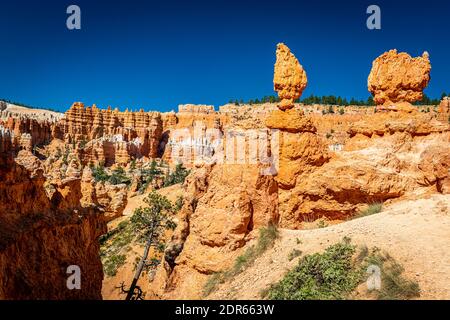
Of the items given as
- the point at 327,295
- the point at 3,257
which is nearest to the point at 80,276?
the point at 3,257

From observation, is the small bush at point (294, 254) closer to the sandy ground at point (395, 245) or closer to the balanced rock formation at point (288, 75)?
the sandy ground at point (395, 245)

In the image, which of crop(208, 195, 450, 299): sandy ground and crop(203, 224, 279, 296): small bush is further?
crop(203, 224, 279, 296): small bush

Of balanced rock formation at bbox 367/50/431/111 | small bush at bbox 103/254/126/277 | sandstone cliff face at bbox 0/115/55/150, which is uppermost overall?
sandstone cliff face at bbox 0/115/55/150

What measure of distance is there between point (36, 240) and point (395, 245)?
936 cm

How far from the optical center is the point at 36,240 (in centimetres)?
1090

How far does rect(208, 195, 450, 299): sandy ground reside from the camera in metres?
7.62

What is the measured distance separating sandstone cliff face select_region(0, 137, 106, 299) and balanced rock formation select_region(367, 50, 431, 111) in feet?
42.6

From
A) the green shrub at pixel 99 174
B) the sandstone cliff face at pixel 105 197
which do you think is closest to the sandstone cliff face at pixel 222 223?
the sandstone cliff face at pixel 105 197

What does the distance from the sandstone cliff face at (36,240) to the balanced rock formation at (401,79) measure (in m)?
13.0

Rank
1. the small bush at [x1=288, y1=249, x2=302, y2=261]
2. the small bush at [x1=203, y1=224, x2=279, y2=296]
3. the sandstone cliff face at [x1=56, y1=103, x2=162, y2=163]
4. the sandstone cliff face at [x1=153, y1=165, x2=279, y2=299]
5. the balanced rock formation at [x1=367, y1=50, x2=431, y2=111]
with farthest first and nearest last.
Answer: the sandstone cliff face at [x1=56, y1=103, x2=162, y2=163] → the balanced rock formation at [x1=367, y1=50, x2=431, y2=111] → the sandstone cliff face at [x1=153, y1=165, x2=279, y2=299] → the small bush at [x1=203, y1=224, x2=279, y2=296] → the small bush at [x1=288, y1=249, x2=302, y2=261]

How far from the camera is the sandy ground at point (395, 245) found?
7621mm

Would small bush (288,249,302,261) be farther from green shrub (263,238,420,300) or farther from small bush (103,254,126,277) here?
small bush (103,254,126,277)

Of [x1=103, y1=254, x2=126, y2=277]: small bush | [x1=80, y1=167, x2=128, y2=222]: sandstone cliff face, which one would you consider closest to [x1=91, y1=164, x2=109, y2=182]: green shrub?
[x1=80, y1=167, x2=128, y2=222]: sandstone cliff face
